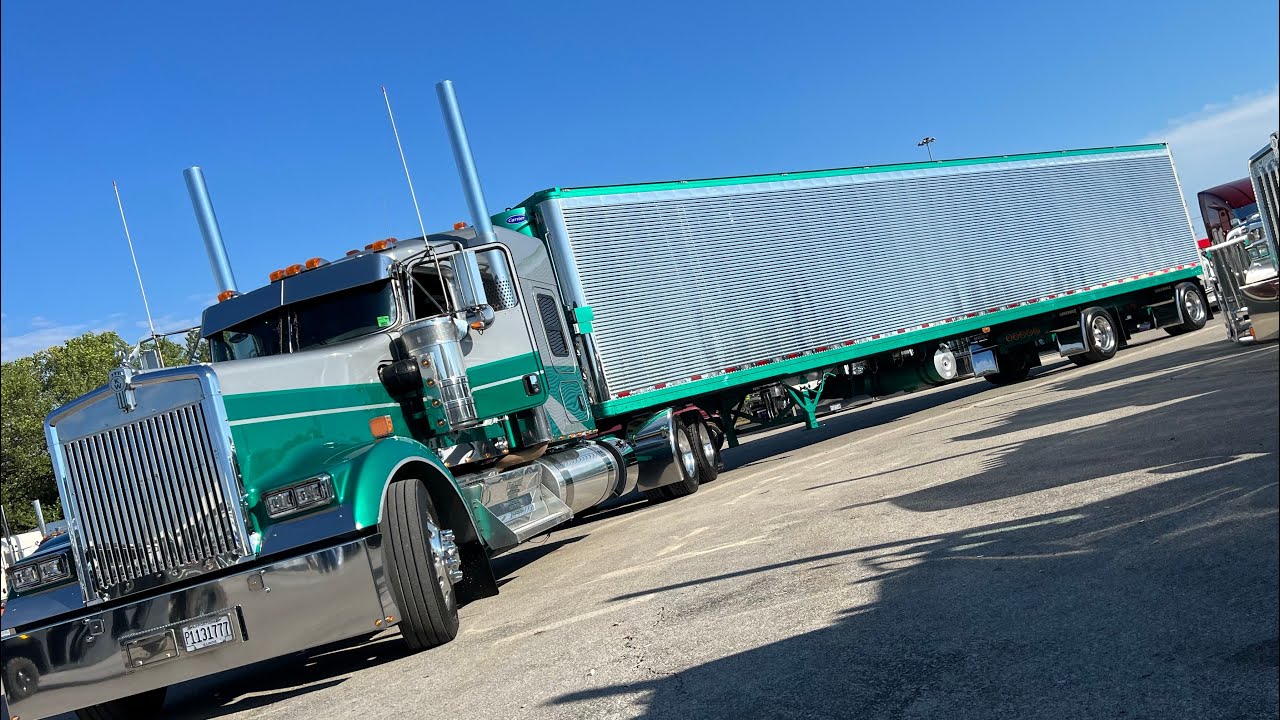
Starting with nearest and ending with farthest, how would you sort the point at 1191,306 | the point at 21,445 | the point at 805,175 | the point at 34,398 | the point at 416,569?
the point at 416,569 < the point at 805,175 < the point at 1191,306 < the point at 21,445 < the point at 34,398

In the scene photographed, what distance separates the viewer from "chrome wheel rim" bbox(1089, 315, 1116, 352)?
21.4 meters

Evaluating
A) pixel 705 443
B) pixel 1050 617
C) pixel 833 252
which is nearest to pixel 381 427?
pixel 1050 617

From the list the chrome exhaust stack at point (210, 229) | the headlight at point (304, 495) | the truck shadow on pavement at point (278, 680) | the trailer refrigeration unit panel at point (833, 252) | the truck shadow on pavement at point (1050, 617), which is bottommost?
the truck shadow on pavement at point (1050, 617)

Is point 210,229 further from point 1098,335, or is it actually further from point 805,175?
point 1098,335

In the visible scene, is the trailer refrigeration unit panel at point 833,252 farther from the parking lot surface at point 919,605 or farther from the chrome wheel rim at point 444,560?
the chrome wheel rim at point 444,560

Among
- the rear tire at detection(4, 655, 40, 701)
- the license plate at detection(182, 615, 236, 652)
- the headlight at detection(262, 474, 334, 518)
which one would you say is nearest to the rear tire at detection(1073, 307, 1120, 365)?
the headlight at detection(262, 474, 334, 518)

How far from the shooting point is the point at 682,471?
44.9 ft

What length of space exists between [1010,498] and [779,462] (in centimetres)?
807

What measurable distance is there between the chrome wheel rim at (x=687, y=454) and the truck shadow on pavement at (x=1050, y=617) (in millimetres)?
6288

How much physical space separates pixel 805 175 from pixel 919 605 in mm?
12240

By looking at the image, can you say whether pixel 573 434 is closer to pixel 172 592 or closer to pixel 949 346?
pixel 172 592

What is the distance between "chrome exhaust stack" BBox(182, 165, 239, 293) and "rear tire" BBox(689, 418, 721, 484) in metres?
6.36

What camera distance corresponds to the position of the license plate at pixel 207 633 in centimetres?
610

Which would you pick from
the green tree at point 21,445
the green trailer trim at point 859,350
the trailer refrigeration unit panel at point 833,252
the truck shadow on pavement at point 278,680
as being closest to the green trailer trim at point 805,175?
the trailer refrigeration unit panel at point 833,252
